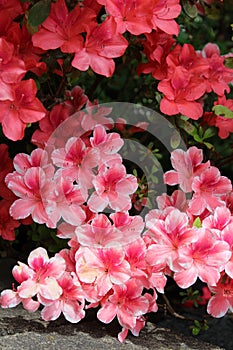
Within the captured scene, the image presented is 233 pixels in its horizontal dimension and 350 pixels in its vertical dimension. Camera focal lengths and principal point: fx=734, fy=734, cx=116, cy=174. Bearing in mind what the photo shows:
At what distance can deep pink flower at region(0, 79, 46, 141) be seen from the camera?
1.81 metres

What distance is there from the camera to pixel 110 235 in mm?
1783

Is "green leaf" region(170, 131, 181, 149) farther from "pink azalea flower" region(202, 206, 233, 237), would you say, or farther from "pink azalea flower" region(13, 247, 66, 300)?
"pink azalea flower" region(13, 247, 66, 300)

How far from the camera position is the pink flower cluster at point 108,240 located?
1732 millimetres

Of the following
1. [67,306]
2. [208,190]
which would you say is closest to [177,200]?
[208,190]

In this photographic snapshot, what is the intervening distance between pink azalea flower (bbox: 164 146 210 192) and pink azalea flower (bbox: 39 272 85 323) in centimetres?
39

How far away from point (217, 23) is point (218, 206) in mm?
1640

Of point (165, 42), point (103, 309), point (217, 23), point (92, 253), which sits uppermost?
point (165, 42)

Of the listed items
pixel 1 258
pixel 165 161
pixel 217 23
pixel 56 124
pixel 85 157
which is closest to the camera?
pixel 85 157

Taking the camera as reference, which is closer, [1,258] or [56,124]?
[56,124]

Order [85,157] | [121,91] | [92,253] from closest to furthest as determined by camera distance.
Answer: [92,253] < [85,157] < [121,91]

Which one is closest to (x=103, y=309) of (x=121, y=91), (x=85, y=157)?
(x=85, y=157)

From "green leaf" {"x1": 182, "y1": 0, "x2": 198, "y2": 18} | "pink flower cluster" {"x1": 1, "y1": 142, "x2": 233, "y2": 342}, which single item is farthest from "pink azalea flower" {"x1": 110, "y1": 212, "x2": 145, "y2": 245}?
"green leaf" {"x1": 182, "y1": 0, "x2": 198, "y2": 18}

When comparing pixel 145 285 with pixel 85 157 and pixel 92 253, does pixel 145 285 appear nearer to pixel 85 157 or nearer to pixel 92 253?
pixel 92 253

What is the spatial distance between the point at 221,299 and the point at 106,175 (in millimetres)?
421
